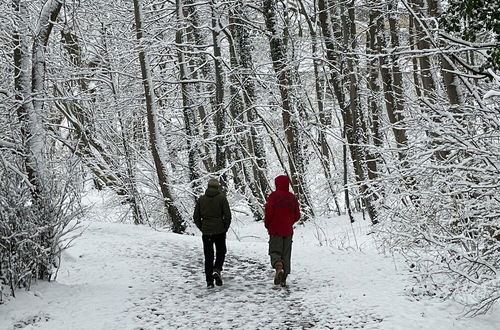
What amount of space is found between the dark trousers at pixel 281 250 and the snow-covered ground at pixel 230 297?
0.41 meters

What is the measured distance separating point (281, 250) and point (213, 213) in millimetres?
1278

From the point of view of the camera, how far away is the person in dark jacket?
9.21 m

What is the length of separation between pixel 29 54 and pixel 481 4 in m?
8.09

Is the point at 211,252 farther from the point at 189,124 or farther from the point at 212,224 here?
the point at 189,124

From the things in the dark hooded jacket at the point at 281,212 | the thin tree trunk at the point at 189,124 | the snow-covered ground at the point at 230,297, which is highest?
the thin tree trunk at the point at 189,124

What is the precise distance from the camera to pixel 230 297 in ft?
28.1

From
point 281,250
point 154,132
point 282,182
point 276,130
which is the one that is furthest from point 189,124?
point 281,250

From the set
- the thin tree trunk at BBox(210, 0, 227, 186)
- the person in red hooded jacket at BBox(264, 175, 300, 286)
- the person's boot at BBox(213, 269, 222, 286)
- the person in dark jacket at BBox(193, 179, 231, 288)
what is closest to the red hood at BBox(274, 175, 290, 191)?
the person in red hooded jacket at BBox(264, 175, 300, 286)

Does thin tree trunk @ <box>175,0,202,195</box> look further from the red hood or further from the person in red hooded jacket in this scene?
the person in red hooded jacket

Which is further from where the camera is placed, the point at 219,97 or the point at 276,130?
Result: the point at 219,97

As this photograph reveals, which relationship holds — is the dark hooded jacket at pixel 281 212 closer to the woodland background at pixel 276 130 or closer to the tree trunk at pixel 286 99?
the woodland background at pixel 276 130

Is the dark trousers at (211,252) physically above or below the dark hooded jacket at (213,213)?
below

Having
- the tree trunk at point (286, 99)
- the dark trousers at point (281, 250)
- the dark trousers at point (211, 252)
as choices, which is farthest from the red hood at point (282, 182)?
the tree trunk at point (286, 99)

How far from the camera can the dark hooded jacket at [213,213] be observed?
363 inches
